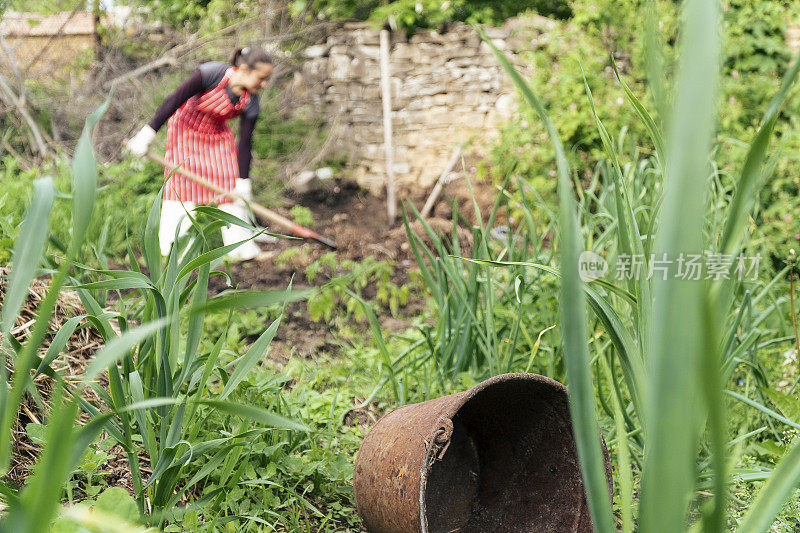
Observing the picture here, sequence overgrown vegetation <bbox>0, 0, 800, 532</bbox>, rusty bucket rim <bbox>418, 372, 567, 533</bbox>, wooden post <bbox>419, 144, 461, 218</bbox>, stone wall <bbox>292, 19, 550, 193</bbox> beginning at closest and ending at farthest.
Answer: overgrown vegetation <bbox>0, 0, 800, 532</bbox> → rusty bucket rim <bbox>418, 372, 567, 533</bbox> → wooden post <bbox>419, 144, 461, 218</bbox> → stone wall <bbox>292, 19, 550, 193</bbox>

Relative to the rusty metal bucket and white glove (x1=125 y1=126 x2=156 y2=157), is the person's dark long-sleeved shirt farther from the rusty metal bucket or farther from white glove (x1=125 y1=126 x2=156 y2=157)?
the rusty metal bucket

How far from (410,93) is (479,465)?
16.6 ft

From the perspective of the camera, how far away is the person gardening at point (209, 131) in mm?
3691

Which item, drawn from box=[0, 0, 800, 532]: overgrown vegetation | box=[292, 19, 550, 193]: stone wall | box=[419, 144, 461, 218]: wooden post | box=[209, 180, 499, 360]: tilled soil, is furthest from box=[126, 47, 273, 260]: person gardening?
box=[292, 19, 550, 193]: stone wall

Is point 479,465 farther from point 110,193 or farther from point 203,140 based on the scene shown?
point 110,193

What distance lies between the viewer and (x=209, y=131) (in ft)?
13.1

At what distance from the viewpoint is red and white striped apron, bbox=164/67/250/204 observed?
3840mm

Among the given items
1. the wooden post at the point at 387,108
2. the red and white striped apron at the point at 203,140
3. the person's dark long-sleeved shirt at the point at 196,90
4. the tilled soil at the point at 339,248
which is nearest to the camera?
the tilled soil at the point at 339,248

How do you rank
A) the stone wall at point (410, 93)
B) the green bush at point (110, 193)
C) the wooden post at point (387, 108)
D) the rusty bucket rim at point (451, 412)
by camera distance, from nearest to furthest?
1. the rusty bucket rim at point (451, 412)
2. the green bush at point (110, 193)
3. the wooden post at point (387, 108)
4. the stone wall at point (410, 93)

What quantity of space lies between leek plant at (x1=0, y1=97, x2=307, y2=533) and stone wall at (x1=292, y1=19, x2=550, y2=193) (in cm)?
492

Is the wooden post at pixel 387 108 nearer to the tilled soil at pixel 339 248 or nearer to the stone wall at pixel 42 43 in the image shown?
the tilled soil at pixel 339 248

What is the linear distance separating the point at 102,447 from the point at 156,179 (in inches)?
172

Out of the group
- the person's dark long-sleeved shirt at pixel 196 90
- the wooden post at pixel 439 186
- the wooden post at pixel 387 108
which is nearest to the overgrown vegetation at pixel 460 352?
the person's dark long-sleeved shirt at pixel 196 90

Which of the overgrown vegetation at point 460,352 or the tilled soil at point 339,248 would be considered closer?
the overgrown vegetation at point 460,352
